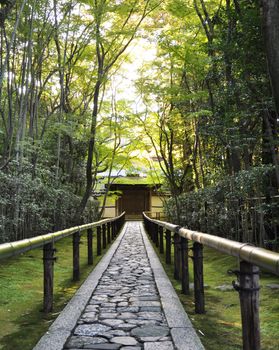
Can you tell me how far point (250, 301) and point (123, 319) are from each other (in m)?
1.99

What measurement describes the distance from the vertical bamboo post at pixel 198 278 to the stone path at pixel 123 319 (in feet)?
1.37

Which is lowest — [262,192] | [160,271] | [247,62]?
[160,271]

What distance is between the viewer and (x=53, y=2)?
10188 millimetres

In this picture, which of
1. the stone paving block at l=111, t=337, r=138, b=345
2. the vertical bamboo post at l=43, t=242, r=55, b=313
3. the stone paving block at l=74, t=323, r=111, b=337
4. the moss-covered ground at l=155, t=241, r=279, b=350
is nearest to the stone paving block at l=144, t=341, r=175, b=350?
the stone paving block at l=111, t=337, r=138, b=345

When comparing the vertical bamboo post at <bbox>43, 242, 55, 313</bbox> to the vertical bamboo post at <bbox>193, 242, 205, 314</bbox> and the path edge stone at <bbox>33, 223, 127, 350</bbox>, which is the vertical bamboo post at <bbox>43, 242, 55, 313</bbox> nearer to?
the path edge stone at <bbox>33, 223, 127, 350</bbox>

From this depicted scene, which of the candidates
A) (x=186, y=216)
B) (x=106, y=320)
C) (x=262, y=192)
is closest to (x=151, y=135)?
(x=186, y=216)

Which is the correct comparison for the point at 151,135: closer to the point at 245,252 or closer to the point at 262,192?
the point at 262,192

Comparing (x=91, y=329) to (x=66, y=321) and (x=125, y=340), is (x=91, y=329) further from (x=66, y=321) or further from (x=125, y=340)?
(x=125, y=340)

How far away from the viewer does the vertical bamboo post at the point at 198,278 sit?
4152 mm

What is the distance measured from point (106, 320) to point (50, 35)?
27.8 feet

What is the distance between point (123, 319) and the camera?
3998 mm

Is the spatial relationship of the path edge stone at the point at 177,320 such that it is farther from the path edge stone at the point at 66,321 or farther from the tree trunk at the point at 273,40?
the tree trunk at the point at 273,40

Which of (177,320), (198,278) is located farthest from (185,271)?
(177,320)

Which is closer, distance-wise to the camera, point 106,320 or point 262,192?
point 106,320
